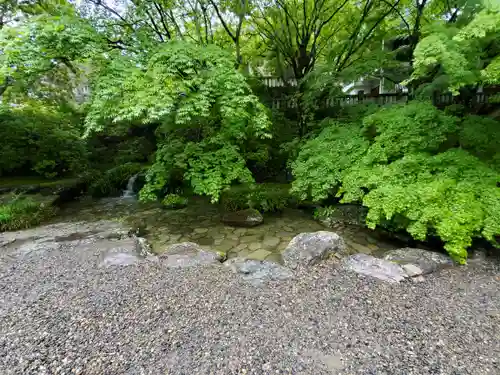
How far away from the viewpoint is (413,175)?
3834mm

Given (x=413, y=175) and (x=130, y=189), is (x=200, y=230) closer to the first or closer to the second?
(x=413, y=175)

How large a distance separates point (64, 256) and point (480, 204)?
20.3 feet

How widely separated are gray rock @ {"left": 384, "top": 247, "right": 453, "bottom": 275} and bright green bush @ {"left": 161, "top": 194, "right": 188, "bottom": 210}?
5.19 metres

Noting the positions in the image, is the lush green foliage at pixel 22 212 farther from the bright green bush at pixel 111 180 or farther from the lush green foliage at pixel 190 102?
the lush green foliage at pixel 190 102

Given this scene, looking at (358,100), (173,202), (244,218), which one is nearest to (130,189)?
(173,202)

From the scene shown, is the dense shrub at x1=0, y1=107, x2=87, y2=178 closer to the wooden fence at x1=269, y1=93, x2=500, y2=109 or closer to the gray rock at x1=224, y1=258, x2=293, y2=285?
the wooden fence at x1=269, y1=93, x2=500, y2=109

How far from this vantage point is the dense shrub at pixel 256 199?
620cm

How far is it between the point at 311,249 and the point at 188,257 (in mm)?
1894

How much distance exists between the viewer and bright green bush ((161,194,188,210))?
22.8ft

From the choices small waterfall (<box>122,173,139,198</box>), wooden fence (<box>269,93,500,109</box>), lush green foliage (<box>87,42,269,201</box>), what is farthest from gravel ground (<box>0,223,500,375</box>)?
wooden fence (<box>269,93,500,109</box>)

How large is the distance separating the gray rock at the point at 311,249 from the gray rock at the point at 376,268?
0.91 ft

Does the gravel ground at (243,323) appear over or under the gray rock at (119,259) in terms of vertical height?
under

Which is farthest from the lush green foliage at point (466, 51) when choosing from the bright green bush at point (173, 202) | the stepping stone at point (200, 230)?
the bright green bush at point (173, 202)

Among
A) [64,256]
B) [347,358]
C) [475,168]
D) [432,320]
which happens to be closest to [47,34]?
[64,256]
